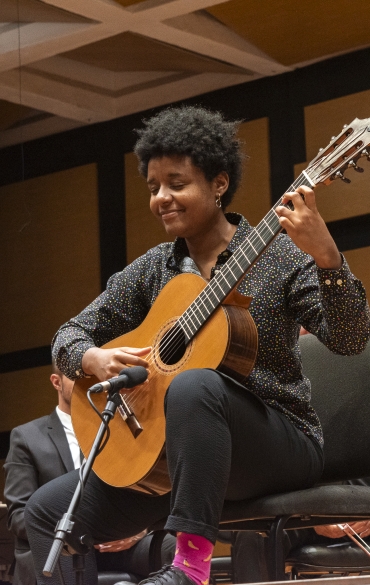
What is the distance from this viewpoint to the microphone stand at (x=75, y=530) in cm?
179

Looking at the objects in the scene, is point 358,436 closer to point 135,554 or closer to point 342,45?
point 135,554

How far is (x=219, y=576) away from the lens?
147 inches

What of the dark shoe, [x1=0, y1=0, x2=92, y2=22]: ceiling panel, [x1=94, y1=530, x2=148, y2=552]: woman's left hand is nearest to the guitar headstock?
the dark shoe

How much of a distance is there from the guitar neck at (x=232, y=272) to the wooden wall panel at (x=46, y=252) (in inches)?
170

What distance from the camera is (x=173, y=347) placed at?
2252 millimetres

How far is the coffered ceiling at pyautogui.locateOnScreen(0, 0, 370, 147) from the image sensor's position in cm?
509

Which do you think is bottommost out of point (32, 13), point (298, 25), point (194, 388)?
point (194, 388)

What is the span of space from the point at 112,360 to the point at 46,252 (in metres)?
4.50

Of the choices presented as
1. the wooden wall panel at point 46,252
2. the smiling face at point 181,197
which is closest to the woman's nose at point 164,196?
the smiling face at point 181,197

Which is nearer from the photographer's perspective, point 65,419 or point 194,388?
point 194,388

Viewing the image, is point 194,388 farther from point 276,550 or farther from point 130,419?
point 276,550

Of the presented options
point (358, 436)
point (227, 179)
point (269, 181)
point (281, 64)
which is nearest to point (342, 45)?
point (281, 64)

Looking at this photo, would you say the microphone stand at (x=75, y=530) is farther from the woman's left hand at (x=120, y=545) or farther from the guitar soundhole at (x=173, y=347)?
the woman's left hand at (x=120, y=545)

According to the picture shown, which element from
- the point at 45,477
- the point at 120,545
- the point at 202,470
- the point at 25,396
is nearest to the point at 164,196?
the point at 202,470
